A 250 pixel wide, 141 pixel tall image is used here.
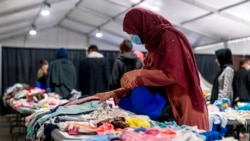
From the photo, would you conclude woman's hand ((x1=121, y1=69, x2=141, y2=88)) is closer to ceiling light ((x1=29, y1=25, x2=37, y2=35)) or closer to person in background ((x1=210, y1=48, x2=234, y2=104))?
person in background ((x1=210, y1=48, x2=234, y2=104))

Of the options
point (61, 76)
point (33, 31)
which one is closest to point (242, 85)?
point (61, 76)

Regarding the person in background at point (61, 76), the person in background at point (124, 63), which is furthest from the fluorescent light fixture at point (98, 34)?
the person in background at point (124, 63)

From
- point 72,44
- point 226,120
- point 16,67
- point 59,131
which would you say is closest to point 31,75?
point 16,67

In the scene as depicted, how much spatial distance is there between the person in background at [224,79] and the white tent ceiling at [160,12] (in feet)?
8.79

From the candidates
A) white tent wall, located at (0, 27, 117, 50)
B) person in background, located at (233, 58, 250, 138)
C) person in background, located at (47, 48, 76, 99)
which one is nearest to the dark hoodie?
person in background, located at (233, 58, 250, 138)

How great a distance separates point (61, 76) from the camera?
17.7 feet

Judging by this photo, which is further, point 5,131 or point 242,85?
point 5,131

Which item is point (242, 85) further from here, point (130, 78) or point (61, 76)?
point (130, 78)

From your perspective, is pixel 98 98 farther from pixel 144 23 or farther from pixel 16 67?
pixel 16 67

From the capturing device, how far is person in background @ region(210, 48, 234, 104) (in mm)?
4008

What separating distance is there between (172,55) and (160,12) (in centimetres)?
Answer: 644

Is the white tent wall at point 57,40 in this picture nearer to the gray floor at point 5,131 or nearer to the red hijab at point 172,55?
the gray floor at point 5,131

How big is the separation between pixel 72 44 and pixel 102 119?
1139 cm

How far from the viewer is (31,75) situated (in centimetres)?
928
